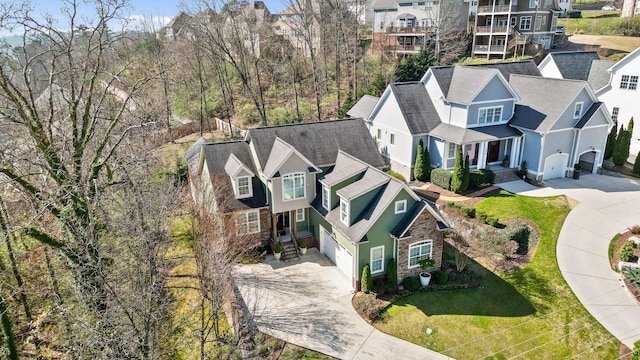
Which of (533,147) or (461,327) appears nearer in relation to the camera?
(461,327)

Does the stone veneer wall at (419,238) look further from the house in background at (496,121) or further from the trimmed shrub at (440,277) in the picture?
the house in background at (496,121)

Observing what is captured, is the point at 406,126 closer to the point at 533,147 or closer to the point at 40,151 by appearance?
the point at 533,147

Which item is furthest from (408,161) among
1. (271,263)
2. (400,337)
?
(400,337)

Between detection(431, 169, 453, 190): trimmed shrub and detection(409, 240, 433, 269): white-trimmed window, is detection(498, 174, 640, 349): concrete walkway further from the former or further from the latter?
detection(409, 240, 433, 269): white-trimmed window

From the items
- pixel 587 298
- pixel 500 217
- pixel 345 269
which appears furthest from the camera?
pixel 500 217

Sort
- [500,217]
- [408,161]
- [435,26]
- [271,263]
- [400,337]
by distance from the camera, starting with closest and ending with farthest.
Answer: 1. [400,337]
2. [271,263]
3. [500,217]
4. [408,161]
5. [435,26]

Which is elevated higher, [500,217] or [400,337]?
[500,217]
